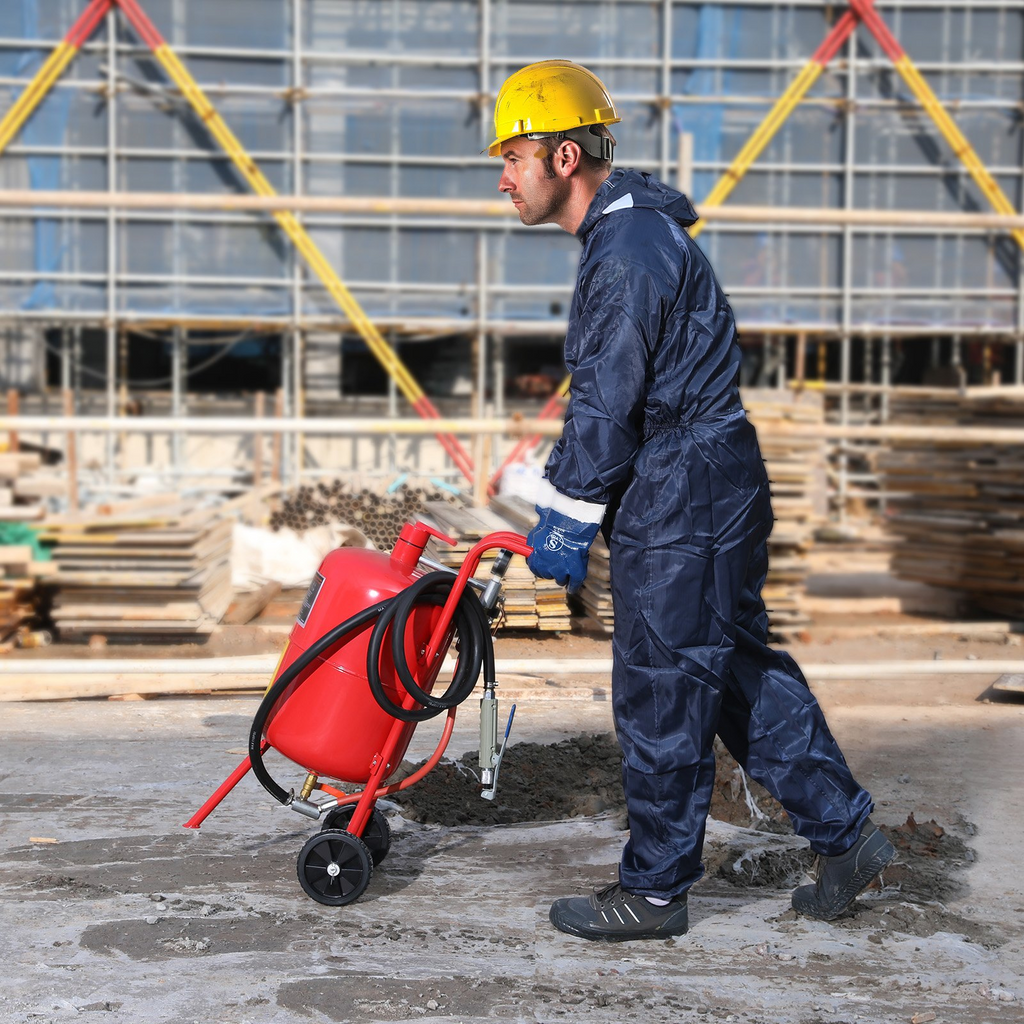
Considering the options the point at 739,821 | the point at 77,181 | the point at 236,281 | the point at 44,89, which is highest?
the point at 44,89

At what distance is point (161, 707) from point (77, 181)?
503 inches

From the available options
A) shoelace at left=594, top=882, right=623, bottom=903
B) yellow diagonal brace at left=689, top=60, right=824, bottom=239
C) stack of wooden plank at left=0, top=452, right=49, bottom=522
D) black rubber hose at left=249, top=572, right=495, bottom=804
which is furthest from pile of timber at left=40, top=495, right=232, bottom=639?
yellow diagonal brace at left=689, top=60, right=824, bottom=239

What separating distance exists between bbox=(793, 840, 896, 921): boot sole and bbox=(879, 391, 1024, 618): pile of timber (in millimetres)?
7140

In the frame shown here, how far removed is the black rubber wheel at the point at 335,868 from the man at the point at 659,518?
462 millimetres

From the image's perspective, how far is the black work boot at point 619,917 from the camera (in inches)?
111

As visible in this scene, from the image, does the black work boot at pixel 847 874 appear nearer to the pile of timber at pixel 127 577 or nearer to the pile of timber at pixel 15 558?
the pile of timber at pixel 127 577

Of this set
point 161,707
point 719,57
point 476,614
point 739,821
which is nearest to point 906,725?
point 739,821

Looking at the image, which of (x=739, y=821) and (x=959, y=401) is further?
(x=959, y=401)

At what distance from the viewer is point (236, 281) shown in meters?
16.0

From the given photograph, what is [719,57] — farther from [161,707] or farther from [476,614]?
[476,614]

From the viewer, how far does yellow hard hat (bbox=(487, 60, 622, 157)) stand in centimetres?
291

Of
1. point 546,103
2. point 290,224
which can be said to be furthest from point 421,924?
point 290,224

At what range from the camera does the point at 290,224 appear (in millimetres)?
15734

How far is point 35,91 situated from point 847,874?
15539 millimetres
